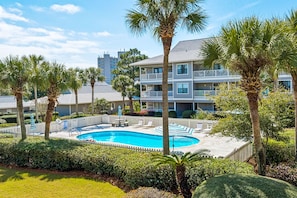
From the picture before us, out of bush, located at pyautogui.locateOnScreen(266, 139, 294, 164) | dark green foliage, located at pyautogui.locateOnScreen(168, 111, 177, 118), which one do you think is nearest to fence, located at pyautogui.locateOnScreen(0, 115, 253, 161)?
dark green foliage, located at pyautogui.locateOnScreen(168, 111, 177, 118)

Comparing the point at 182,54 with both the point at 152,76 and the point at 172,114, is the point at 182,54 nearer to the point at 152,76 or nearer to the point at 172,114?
the point at 152,76

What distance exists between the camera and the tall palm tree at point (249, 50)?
808cm

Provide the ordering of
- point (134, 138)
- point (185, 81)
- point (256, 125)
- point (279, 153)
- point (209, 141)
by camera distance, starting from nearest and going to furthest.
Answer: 1. point (256, 125)
2. point (279, 153)
3. point (209, 141)
4. point (134, 138)
5. point (185, 81)

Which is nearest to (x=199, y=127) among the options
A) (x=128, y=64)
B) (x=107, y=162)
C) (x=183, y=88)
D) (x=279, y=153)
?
(x=183, y=88)

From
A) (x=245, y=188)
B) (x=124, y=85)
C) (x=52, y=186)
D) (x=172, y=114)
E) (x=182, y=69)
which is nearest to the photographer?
(x=245, y=188)

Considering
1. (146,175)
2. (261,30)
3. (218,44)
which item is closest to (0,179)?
(146,175)

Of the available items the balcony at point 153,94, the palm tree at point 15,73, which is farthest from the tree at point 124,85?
the palm tree at point 15,73

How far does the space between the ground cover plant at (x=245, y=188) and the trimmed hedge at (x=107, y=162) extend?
179 centimetres

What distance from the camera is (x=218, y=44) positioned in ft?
29.4

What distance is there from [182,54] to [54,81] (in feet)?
75.4

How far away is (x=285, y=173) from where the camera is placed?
956 centimetres

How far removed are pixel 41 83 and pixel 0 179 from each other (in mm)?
6081

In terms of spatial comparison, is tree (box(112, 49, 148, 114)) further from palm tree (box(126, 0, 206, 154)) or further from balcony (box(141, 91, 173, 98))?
palm tree (box(126, 0, 206, 154))

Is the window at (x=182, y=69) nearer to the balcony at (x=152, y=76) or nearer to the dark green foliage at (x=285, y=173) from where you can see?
the balcony at (x=152, y=76)
